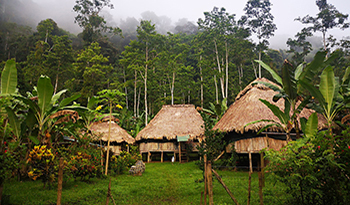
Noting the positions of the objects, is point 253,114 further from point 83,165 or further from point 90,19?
point 90,19

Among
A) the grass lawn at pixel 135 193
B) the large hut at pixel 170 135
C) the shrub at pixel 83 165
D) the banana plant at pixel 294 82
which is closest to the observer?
the grass lawn at pixel 135 193

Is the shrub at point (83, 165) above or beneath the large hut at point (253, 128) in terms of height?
beneath

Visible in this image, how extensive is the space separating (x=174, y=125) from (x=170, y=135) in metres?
1.23

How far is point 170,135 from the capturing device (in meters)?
15.8

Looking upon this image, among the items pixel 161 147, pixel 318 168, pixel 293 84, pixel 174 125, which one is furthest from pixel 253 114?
pixel 161 147

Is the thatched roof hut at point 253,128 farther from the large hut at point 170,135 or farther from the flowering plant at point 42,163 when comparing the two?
the flowering plant at point 42,163

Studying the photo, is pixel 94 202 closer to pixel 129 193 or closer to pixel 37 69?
pixel 129 193

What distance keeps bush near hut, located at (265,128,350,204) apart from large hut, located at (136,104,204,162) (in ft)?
36.0

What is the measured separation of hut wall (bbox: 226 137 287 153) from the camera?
33.4 ft

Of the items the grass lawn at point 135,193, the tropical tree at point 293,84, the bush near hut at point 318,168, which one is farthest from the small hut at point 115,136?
the bush near hut at point 318,168

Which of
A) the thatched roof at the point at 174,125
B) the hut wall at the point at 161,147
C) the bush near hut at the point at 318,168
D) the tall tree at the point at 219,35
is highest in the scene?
the tall tree at the point at 219,35

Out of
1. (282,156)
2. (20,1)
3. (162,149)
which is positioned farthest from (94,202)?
(20,1)

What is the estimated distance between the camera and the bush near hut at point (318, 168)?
12.4ft

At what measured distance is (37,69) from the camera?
67.1ft
